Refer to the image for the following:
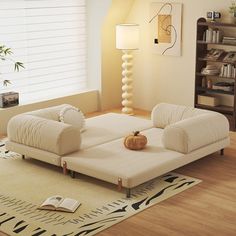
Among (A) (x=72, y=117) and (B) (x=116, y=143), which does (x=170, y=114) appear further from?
(A) (x=72, y=117)

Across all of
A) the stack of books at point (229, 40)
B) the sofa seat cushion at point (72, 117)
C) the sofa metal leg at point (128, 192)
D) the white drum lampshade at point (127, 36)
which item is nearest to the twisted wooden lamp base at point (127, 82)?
the white drum lampshade at point (127, 36)

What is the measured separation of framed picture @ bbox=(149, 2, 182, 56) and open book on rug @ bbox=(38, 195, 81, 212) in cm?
387

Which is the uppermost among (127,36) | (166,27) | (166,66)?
(166,27)

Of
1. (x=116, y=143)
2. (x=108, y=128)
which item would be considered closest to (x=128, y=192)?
(x=116, y=143)

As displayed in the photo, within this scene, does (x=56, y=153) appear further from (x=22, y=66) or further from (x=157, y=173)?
(x=22, y=66)

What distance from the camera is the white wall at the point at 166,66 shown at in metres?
7.98

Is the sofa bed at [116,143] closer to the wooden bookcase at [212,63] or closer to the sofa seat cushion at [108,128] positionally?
the sofa seat cushion at [108,128]

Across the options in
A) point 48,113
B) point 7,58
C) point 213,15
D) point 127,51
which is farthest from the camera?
point 127,51

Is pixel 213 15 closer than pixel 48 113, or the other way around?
pixel 48 113

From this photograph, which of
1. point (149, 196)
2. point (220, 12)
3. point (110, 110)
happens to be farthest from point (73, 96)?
point (149, 196)

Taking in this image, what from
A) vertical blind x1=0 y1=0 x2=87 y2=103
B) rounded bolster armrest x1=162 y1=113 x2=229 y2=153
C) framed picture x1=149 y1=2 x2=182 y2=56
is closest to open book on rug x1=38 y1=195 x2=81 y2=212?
rounded bolster armrest x1=162 y1=113 x2=229 y2=153

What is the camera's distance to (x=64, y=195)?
17.2ft

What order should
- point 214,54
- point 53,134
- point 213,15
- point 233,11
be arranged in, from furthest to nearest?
point 214,54, point 213,15, point 233,11, point 53,134

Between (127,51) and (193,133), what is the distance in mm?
2872
